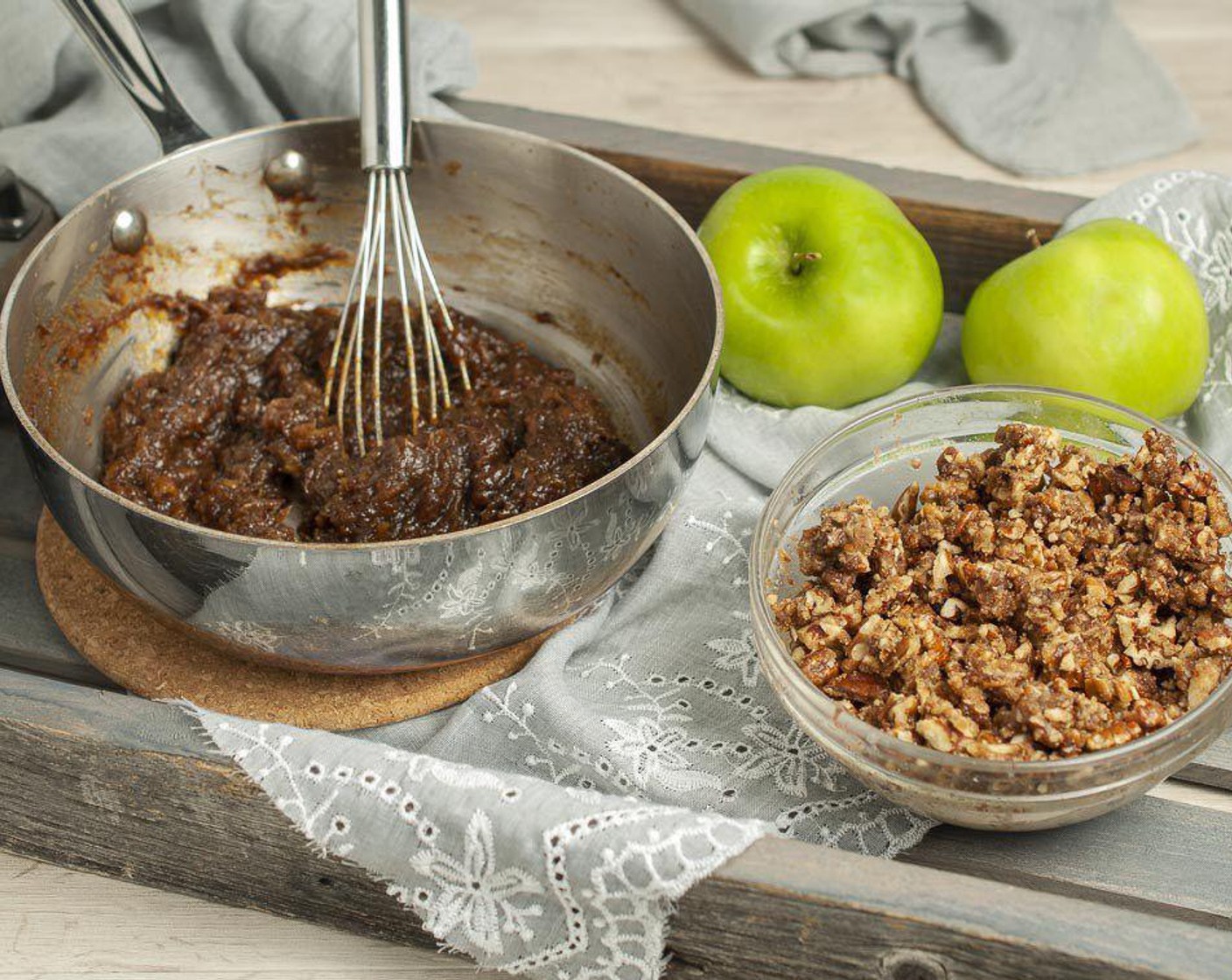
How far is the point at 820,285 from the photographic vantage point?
3.99ft

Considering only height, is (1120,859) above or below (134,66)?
below

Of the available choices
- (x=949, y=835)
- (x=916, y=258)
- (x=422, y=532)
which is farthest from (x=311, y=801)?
(x=916, y=258)

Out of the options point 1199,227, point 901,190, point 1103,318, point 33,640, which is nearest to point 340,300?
point 33,640

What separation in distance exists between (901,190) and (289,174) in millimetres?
562

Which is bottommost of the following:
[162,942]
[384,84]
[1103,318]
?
[162,942]

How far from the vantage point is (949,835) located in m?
0.94

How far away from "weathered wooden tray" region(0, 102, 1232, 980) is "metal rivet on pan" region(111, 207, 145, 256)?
294mm

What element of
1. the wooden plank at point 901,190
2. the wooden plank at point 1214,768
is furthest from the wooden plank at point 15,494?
the wooden plank at point 1214,768

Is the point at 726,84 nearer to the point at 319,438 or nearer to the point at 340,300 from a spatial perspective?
the point at 340,300

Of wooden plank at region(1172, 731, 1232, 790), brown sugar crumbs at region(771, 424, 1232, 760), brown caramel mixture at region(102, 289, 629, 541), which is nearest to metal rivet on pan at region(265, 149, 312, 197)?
brown caramel mixture at region(102, 289, 629, 541)

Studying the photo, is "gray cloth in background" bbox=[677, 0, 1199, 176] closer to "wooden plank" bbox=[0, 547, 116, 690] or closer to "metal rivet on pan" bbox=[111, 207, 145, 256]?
"metal rivet on pan" bbox=[111, 207, 145, 256]

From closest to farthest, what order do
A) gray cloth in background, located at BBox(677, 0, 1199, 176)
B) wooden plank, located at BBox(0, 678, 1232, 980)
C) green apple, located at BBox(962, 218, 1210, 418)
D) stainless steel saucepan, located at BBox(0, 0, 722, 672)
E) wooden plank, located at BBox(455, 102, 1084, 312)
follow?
wooden plank, located at BBox(0, 678, 1232, 980) < stainless steel saucepan, located at BBox(0, 0, 722, 672) < green apple, located at BBox(962, 218, 1210, 418) < wooden plank, located at BBox(455, 102, 1084, 312) < gray cloth in background, located at BBox(677, 0, 1199, 176)

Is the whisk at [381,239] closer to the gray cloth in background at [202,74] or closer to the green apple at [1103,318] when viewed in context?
the gray cloth in background at [202,74]

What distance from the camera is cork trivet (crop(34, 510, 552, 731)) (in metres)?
1.01
